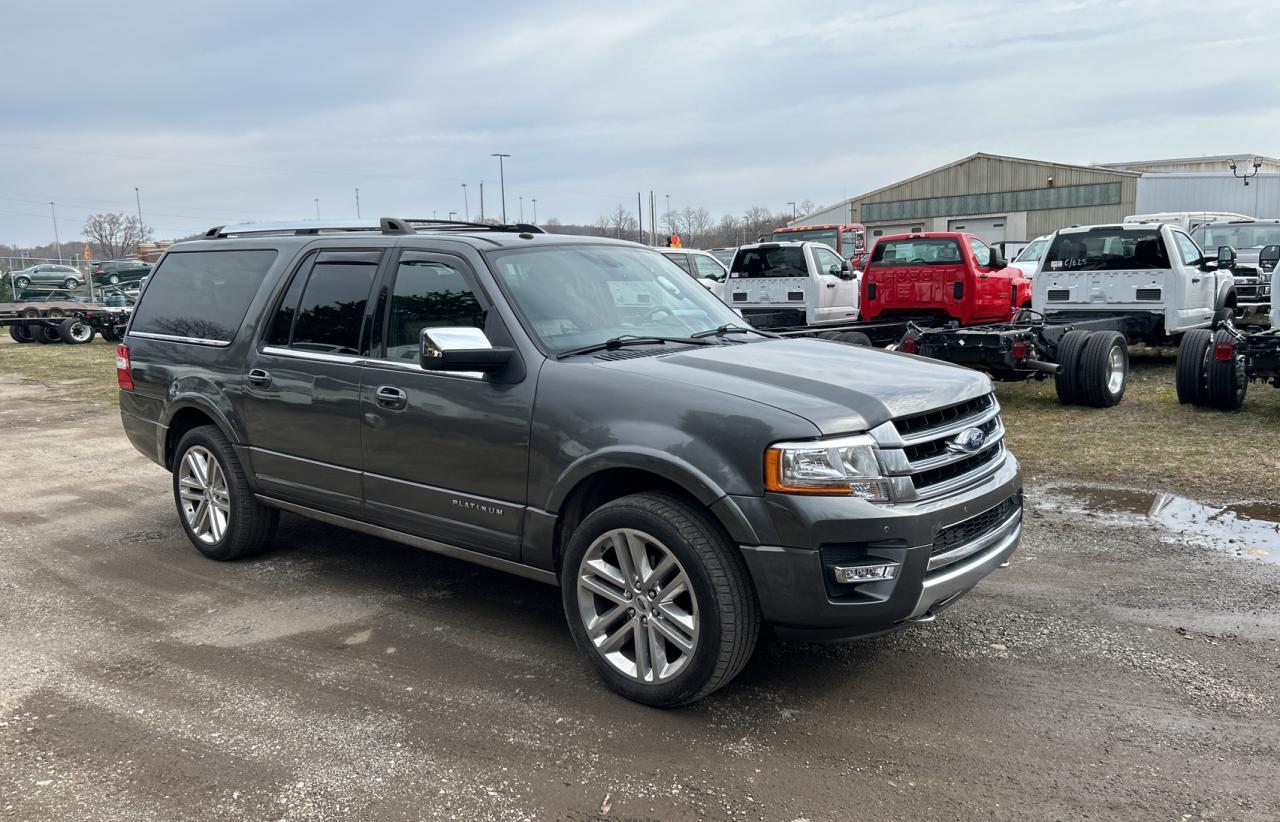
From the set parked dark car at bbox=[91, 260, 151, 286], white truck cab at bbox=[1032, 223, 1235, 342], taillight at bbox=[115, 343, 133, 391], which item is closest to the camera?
taillight at bbox=[115, 343, 133, 391]

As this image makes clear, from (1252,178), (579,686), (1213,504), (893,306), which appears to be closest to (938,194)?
(1252,178)

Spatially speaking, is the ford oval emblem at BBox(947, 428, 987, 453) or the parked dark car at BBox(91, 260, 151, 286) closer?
the ford oval emblem at BBox(947, 428, 987, 453)

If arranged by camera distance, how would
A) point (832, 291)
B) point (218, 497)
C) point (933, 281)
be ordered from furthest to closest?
point (832, 291) < point (933, 281) < point (218, 497)

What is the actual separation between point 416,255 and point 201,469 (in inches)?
87.5

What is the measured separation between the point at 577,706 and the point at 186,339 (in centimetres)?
361

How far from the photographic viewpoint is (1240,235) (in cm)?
2038

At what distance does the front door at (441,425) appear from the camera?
4160 mm

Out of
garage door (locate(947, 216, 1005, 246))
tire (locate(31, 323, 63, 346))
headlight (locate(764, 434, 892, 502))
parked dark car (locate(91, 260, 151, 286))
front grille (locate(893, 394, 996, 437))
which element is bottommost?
tire (locate(31, 323, 63, 346))

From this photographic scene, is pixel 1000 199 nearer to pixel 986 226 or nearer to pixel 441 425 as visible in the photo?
pixel 986 226

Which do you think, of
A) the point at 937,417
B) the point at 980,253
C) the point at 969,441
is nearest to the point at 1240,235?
the point at 980,253

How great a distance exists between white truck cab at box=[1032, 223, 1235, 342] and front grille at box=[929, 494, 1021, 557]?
31.8ft

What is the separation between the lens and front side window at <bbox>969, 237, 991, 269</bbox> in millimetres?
14387

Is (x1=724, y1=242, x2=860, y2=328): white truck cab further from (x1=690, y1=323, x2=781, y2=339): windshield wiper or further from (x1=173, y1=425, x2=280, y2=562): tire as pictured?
(x1=173, y1=425, x2=280, y2=562): tire

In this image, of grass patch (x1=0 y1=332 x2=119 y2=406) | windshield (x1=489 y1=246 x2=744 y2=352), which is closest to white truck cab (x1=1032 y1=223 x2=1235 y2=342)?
windshield (x1=489 y1=246 x2=744 y2=352)
